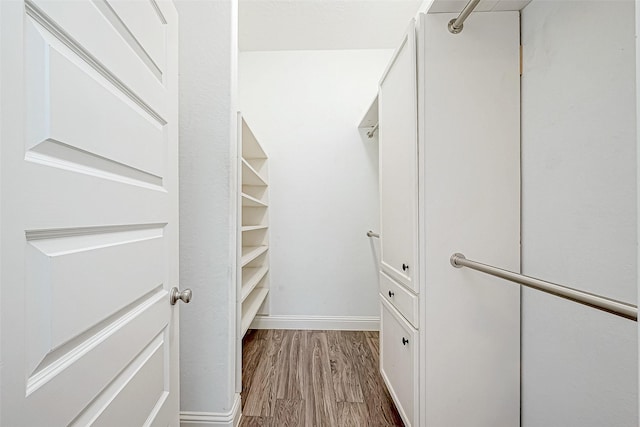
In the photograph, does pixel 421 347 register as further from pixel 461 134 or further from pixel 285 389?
pixel 285 389

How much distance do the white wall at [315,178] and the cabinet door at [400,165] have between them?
97 centimetres

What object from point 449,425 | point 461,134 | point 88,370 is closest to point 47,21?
point 88,370

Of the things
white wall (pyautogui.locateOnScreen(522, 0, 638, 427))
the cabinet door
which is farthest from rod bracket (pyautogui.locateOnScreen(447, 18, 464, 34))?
white wall (pyautogui.locateOnScreen(522, 0, 638, 427))

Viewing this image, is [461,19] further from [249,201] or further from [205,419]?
[205,419]

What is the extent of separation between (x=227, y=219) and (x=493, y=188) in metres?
1.08

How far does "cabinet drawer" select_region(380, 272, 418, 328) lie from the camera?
121 centimetres

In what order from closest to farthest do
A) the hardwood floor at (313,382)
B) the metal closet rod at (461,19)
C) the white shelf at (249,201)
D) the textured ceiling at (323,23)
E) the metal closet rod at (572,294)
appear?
1. the metal closet rod at (572,294)
2. the metal closet rod at (461,19)
3. the hardwood floor at (313,382)
4. the white shelf at (249,201)
5. the textured ceiling at (323,23)

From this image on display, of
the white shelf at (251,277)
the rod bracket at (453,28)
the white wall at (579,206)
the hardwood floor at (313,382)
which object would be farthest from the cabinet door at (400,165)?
the white shelf at (251,277)

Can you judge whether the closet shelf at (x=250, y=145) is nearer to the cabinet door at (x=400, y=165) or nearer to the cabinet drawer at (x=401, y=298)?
the cabinet door at (x=400, y=165)

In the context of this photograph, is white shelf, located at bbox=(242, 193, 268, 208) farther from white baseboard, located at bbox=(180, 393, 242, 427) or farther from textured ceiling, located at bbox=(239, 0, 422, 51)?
textured ceiling, located at bbox=(239, 0, 422, 51)

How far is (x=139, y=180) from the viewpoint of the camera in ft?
2.44

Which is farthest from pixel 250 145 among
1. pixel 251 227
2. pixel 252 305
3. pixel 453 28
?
pixel 453 28

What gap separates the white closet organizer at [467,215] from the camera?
117 cm

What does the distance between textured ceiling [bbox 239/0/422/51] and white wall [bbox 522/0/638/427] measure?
1.31 metres
